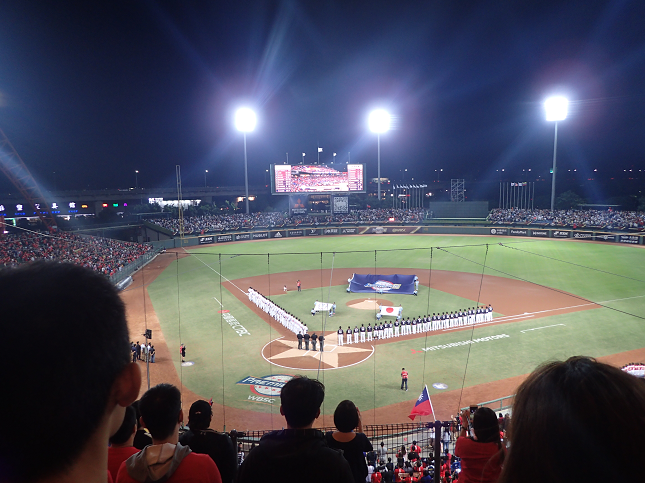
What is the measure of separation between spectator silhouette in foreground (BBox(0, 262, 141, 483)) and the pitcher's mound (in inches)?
1052

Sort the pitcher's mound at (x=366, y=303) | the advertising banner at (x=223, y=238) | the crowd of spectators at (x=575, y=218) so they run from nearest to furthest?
the pitcher's mound at (x=366, y=303) → the crowd of spectators at (x=575, y=218) → the advertising banner at (x=223, y=238)

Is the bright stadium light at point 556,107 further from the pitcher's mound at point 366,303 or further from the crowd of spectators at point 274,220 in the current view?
the pitcher's mound at point 366,303

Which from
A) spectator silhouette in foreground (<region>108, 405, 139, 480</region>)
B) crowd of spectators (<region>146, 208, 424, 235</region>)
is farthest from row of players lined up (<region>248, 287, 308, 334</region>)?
crowd of spectators (<region>146, 208, 424, 235</region>)

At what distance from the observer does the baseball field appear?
56.1 feet

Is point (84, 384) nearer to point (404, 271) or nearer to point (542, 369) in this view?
point (542, 369)

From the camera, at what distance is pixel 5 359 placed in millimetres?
1111

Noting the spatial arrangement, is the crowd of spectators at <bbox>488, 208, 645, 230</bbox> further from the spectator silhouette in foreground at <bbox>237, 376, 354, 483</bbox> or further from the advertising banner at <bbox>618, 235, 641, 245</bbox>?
the spectator silhouette in foreground at <bbox>237, 376, 354, 483</bbox>

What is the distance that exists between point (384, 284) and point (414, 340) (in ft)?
32.2

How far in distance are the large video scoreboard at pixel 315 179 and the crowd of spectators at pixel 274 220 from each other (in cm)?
575

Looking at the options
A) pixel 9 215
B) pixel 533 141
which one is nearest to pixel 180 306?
pixel 9 215

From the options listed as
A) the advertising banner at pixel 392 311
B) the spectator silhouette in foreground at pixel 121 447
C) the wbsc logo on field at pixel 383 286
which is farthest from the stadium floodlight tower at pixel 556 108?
the spectator silhouette in foreground at pixel 121 447

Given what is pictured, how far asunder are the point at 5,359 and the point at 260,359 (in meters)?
20.1

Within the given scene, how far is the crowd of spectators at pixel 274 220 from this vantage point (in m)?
63.8

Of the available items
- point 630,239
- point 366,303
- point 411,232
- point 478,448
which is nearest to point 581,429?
point 478,448
